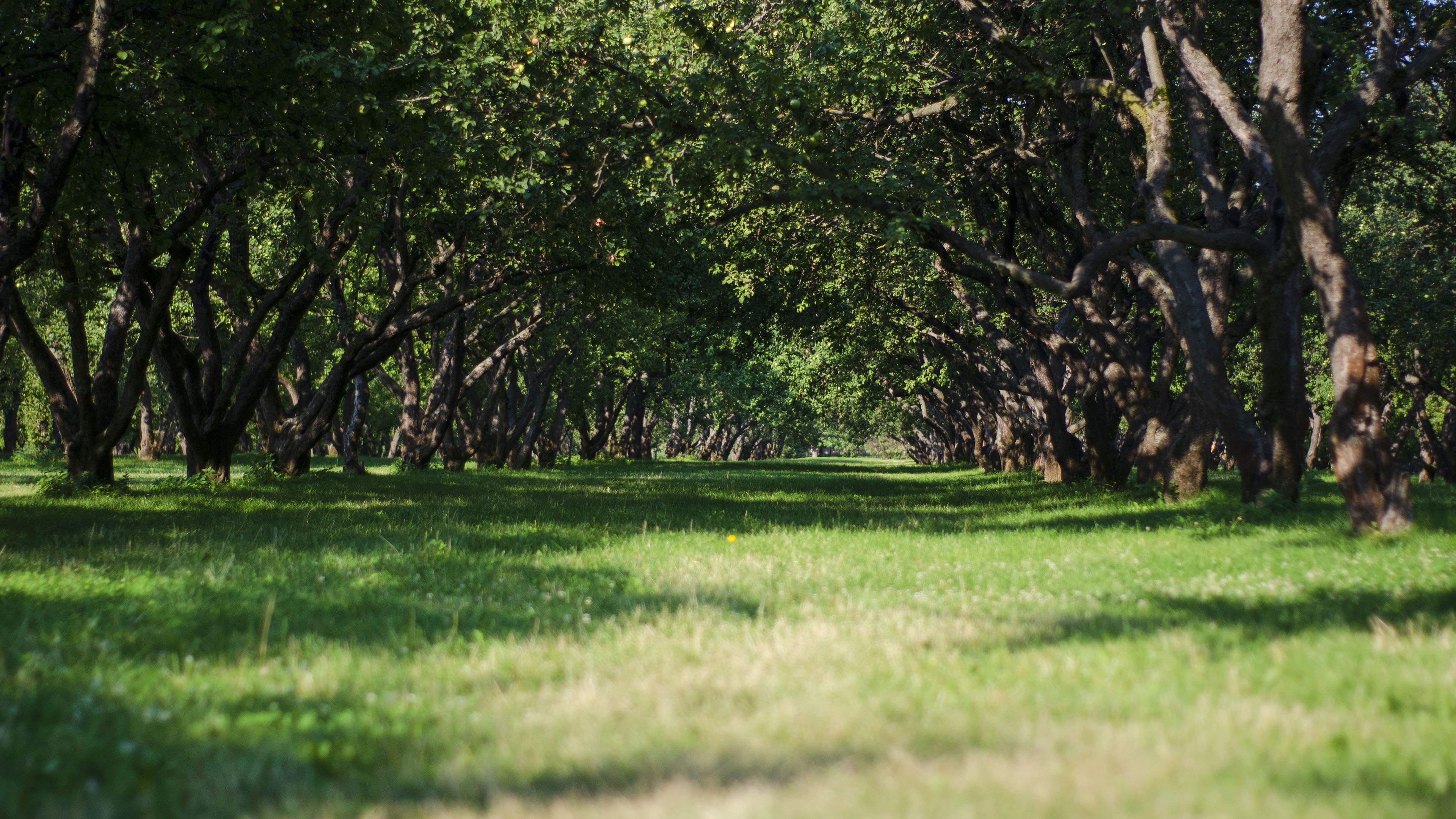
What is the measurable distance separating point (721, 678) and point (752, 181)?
11.8 metres

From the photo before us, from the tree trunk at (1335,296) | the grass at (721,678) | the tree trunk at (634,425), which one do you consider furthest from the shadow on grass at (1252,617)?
the tree trunk at (634,425)

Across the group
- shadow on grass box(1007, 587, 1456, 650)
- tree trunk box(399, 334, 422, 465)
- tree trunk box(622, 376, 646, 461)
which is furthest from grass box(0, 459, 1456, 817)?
tree trunk box(622, 376, 646, 461)

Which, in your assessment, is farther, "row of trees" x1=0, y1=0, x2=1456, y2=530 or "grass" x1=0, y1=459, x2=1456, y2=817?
"row of trees" x1=0, y1=0, x2=1456, y2=530

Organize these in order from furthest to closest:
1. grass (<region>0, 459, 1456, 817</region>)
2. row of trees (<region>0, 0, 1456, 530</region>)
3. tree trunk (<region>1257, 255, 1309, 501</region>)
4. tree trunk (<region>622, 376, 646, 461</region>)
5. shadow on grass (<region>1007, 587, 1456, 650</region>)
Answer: tree trunk (<region>622, 376, 646, 461</region>) → row of trees (<region>0, 0, 1456, 530</region>) → tree trunk (<region>1257, 255, 1309, 501</region>) → shadow on grass (<region>1007, 587, 1456, 650</region>) → grass (<region>0, 459, 1456, 817</region>)

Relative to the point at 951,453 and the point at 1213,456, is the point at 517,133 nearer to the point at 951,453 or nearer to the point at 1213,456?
the point at 951,453

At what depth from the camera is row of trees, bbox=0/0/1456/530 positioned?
476 inches

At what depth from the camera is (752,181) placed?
49.5 ft

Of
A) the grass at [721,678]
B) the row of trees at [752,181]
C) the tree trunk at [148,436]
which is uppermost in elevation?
the row of trees at [752,181]

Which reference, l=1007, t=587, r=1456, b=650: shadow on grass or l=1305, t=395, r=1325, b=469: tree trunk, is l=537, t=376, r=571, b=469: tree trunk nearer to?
l=1305, t=395, r=1325, b=469: tree trunk

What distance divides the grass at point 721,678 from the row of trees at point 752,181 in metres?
4.98

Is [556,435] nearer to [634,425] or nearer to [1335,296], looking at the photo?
[634,425]

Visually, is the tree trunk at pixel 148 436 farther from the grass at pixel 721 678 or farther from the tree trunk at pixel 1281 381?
the tree trunk at pixel 1281 381

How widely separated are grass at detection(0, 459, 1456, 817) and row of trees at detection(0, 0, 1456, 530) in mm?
4983

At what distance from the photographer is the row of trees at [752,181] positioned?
1209 cm
